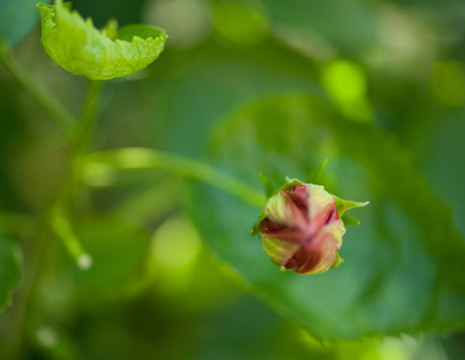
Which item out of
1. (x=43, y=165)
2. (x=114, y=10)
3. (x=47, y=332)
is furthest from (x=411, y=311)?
(x=43, y=165)

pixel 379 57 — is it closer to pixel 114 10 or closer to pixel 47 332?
pixel 114 10

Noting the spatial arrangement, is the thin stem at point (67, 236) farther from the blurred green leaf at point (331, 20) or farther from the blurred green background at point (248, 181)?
the blurred green leaf at point (331, 20)

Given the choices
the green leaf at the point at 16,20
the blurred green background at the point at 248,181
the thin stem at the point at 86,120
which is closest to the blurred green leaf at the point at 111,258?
the blurred green background at the point at 248,181

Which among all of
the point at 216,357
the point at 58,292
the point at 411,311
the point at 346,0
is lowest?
the point at 216,357

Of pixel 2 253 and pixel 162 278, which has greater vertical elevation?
pixel 2 253

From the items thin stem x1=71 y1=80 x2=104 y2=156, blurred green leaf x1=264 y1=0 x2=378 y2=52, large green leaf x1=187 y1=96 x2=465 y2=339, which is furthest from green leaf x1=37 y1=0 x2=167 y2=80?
blurred green leaf x1=264 y1=0 x2=378 y2=52
